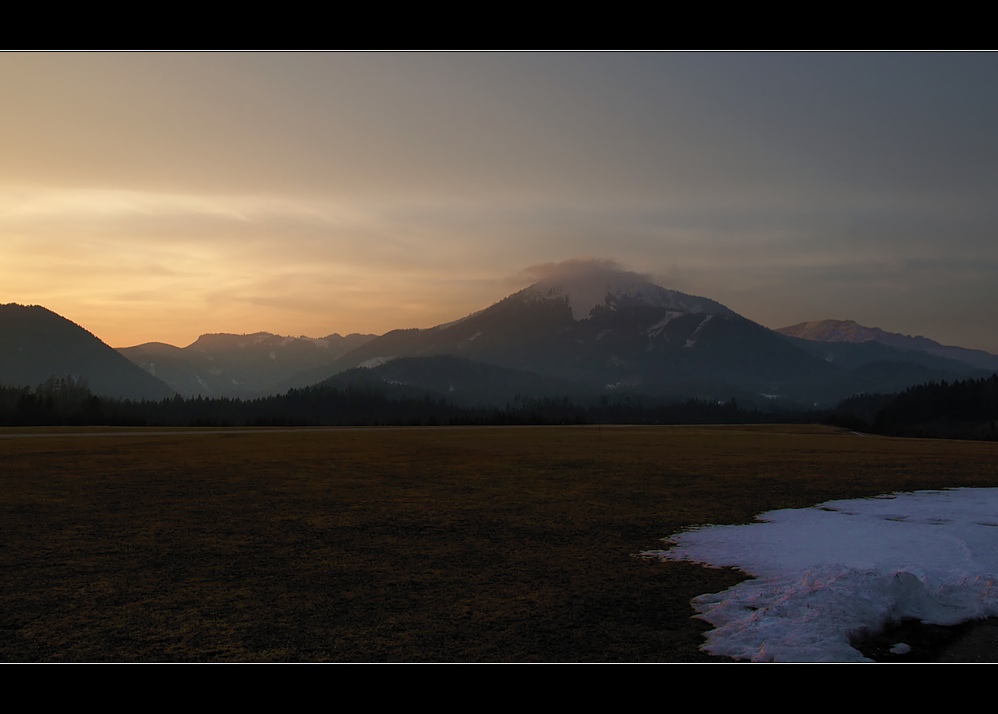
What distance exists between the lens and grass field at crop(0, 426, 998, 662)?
752cm

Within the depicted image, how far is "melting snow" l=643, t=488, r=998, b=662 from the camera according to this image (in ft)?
25.1

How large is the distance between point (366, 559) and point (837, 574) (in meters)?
7.21

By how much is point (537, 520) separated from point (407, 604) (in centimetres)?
695

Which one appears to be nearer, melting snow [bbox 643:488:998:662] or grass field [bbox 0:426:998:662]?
grass field [bbox 0:426:998:662]

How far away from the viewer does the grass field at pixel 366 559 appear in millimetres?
7520

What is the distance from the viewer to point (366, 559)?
37.9ft

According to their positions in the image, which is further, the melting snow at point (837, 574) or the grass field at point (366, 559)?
the melting snow at point (837, 574)

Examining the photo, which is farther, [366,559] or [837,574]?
[366,559]

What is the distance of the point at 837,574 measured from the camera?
9406 mm

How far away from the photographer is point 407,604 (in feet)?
29.0

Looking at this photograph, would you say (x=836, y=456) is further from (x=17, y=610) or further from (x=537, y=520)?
(x=17, y=610)

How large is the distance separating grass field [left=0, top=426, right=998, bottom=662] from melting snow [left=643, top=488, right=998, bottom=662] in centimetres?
66

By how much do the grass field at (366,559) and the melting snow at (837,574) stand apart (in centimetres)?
66

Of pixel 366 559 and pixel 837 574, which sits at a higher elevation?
pixel 837 574
